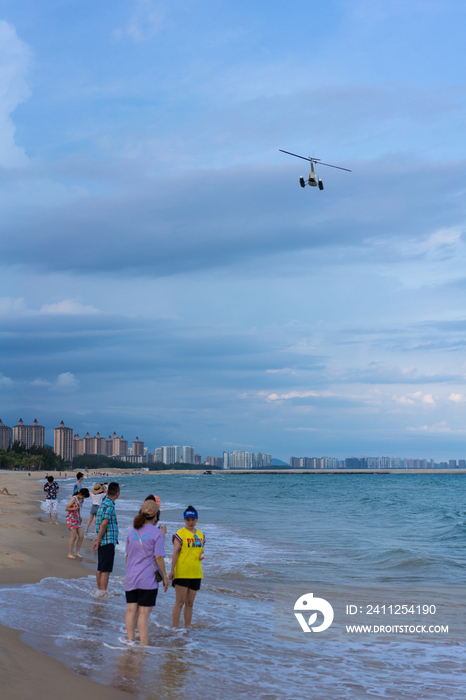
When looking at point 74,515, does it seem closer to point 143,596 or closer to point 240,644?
point 240,644

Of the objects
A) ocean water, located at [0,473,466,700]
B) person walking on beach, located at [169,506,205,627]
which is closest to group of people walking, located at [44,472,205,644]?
person walking on beach, located at [169,506,205,627]

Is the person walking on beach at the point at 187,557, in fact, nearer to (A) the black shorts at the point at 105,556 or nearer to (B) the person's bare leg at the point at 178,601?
(B) the person's bare leg at the point at 178,601

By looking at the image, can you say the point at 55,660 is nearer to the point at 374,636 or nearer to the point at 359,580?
the point at 374,636

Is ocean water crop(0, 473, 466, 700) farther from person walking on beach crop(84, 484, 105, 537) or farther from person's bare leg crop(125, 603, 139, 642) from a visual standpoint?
person walking on beach crop(84, 484, 105, 537)

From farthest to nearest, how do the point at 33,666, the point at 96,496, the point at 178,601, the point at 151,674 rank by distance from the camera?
the point at 96,496 → the point at 178,601 → the point at 151,674 → the point at 33,666

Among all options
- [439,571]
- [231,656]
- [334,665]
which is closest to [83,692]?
[231,656]

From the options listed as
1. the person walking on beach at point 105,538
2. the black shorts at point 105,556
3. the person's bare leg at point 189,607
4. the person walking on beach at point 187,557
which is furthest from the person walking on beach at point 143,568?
the black shorts at point 105,556

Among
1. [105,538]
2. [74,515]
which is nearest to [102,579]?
[105,538]
